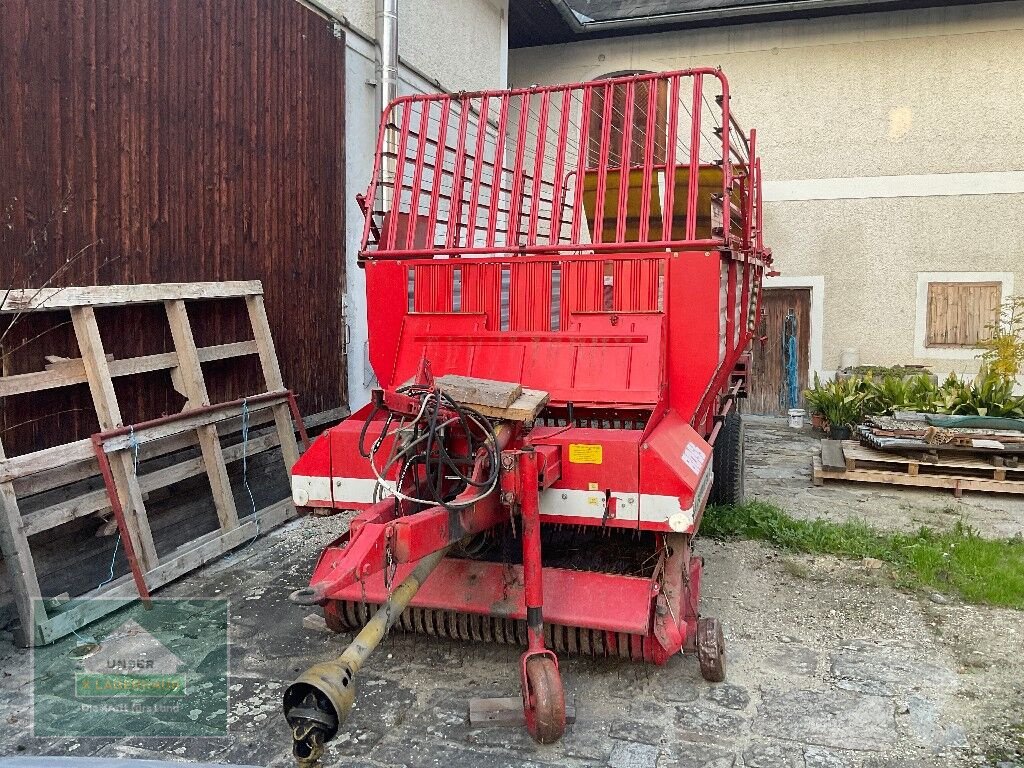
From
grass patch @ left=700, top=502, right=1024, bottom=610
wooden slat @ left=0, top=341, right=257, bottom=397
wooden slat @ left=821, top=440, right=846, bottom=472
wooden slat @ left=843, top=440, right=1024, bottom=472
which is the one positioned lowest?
grass patch @ left=700, top=502, right=1024, bottom=610

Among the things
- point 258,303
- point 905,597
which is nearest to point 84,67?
point 258,303

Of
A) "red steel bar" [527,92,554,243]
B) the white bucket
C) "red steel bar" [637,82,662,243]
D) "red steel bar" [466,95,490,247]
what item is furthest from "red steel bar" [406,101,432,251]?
the white bucket

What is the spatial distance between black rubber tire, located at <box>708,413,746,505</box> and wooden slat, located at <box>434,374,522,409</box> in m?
3.29

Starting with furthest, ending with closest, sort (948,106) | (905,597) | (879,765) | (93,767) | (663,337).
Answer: (948,106), (905,597), (663,337), (879,765), (93,767)

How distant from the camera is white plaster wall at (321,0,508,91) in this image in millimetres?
7906

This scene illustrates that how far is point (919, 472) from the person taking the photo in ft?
25.2

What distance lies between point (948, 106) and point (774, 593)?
9.12 meters

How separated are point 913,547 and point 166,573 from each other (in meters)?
4.83

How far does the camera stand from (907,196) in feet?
37.1

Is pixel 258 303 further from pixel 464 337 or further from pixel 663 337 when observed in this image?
pixel 663 337

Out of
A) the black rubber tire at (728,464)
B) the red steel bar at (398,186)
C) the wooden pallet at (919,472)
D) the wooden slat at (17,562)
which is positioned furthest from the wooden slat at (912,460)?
the wooden slat at (17,562)

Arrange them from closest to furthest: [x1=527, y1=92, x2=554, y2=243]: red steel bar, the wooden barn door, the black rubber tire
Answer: [x1=527, y1=92, x2=554, y2=243]: red steel bar → the black rubber tire → the wooden barn door

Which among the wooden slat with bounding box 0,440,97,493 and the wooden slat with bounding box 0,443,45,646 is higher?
the wooden slat with bounding box 0,440,97,493

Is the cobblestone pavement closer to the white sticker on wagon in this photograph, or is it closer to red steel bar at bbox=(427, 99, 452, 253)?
the white sticker on wagon
